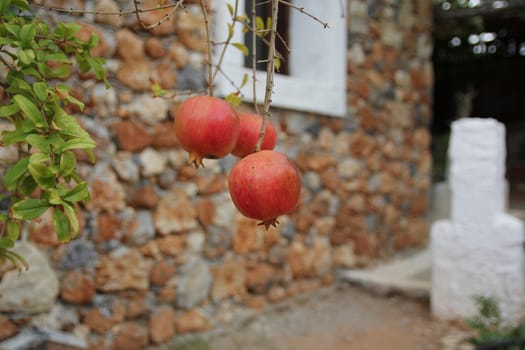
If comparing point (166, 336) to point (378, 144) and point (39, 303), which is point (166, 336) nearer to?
point (39, 303)

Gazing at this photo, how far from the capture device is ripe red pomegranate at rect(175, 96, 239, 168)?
56 centimetres

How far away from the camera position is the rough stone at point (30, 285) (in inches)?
68.3

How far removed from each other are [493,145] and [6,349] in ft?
7.77

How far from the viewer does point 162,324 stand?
7.45ft

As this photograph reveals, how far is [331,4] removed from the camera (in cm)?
305

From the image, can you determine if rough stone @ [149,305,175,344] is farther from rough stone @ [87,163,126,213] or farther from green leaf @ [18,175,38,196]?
green leaf @ [18,175,38,196]

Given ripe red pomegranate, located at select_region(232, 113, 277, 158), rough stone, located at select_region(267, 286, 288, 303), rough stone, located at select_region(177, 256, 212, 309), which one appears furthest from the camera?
rough stone, located at select_region(267, 286, 288, 303)

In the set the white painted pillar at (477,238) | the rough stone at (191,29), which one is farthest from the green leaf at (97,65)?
the white painted pillar at (477,238)

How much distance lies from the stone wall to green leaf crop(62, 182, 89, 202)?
2.52 ft

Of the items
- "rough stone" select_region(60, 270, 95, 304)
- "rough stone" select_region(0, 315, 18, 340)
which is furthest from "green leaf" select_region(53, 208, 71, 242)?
"rough stone" select_region(60, 270, 95, 304)

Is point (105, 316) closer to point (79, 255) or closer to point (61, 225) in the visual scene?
point (79, 255)

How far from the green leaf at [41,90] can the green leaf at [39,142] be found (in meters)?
0.06

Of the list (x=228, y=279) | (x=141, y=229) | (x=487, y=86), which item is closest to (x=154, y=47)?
(x=141, y=229)

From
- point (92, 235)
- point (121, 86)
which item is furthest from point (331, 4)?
point (92, 235)
